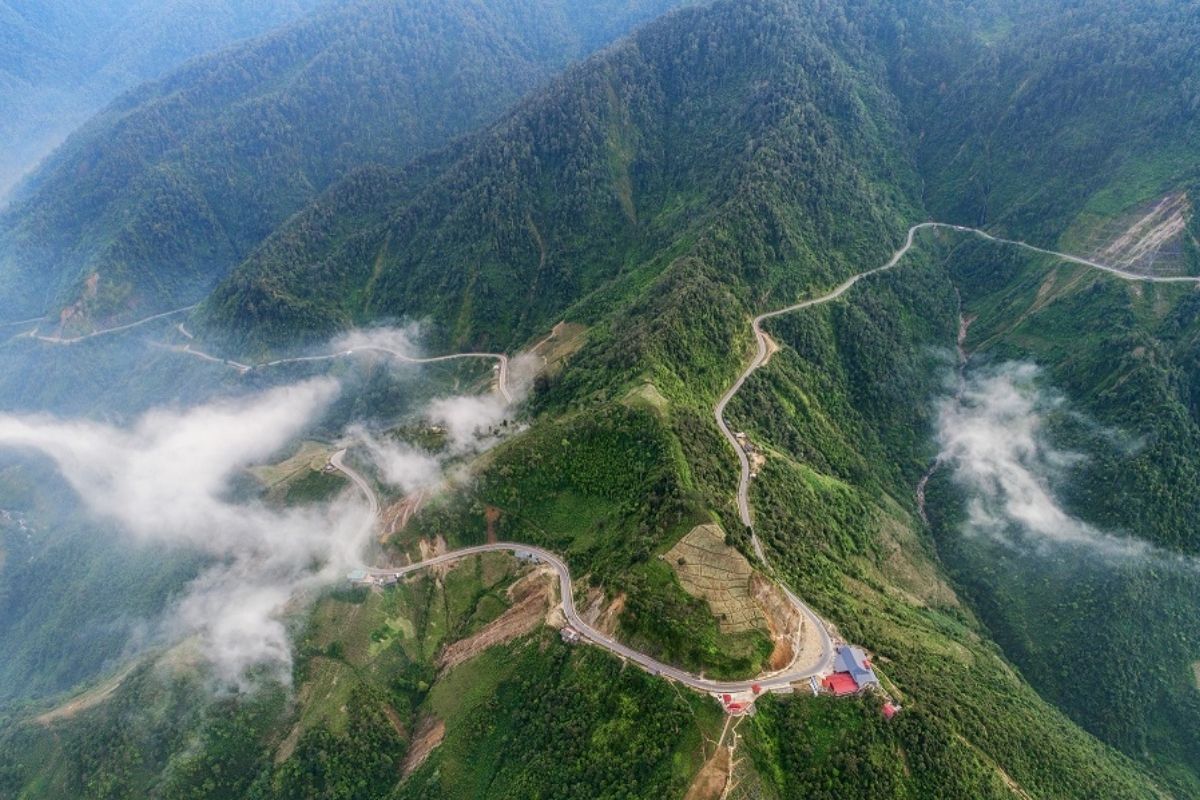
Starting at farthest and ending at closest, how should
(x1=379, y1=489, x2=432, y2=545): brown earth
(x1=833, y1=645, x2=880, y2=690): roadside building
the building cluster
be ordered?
1. (x1=379, y1=489, x2=432, y2=545): brown earth
2. the building cluster
3. (x1=833, y1=645, x2=880, y2=690): roadside building

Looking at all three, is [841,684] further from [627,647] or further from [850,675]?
[627,647]

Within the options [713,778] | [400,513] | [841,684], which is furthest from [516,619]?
[841,684]

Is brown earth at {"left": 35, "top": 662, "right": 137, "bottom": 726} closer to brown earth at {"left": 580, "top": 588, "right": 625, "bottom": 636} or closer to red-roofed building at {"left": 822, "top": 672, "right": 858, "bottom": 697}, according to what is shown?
brown earth at {"left": 580, "top": 588, "right": 625, "bottom": 636}

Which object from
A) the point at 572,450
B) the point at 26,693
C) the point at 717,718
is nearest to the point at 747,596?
the point at 717,718

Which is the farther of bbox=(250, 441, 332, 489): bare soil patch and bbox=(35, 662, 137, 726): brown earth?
bbox=(250, 441, 332, 489): bare soil patch

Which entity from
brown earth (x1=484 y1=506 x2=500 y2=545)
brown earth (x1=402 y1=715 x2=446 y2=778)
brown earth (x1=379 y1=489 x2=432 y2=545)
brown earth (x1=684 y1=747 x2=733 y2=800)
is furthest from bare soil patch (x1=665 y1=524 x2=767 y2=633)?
brown earth (x1=379 y1=489 x2=432 y2=545)

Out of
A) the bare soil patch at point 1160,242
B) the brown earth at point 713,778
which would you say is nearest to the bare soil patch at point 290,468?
the brown earth at point 713,778
